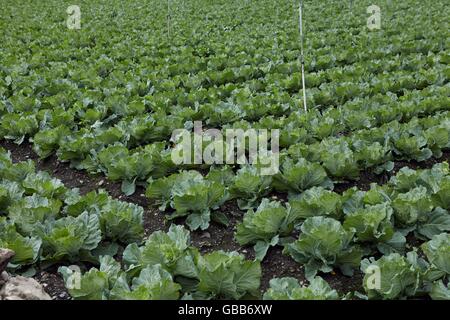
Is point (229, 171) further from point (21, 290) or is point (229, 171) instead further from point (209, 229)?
point (21, 290)

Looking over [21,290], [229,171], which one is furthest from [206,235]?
[21,290]

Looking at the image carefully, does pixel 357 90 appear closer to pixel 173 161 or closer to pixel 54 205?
pixel 173 161

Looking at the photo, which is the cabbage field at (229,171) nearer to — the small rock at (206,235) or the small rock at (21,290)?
the small rock at (206,235)

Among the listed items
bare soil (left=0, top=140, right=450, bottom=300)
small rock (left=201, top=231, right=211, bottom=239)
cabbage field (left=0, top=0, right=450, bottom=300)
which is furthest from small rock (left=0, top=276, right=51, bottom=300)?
small rock (left=201, top=231, right=211, bottom=239)

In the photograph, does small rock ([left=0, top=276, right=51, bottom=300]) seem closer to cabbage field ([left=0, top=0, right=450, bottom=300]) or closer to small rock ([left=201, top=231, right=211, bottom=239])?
cabbage field ([left=0, top=0, right=450, bottom=300])

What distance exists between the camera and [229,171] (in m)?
4.62

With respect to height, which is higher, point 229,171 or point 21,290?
point 229,171

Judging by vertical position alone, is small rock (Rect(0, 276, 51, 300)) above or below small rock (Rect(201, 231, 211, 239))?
above

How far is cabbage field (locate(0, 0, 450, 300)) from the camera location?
10.6ft

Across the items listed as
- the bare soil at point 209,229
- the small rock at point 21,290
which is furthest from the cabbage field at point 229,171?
the small rock at point 21,290

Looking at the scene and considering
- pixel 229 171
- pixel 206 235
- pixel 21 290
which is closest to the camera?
pixel 21 290

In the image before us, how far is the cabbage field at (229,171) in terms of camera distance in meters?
3.22

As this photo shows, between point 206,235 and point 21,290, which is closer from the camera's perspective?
point 21,290
